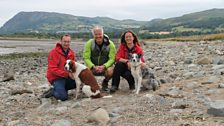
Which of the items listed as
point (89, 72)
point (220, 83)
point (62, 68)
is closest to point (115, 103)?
point (89, 72)

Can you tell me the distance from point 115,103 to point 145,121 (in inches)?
70.0

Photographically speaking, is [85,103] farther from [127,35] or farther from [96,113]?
[127,35]

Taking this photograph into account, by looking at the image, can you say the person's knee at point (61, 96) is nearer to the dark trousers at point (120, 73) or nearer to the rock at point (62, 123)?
the dark trousers at point (120, 73)

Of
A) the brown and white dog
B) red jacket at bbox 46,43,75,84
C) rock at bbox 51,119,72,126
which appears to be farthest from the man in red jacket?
rock at bbox 51,119,72,126

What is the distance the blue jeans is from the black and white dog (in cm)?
183

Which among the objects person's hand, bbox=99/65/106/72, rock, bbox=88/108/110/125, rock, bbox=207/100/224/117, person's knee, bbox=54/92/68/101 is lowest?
person's knee, bbox=54/92/68/101

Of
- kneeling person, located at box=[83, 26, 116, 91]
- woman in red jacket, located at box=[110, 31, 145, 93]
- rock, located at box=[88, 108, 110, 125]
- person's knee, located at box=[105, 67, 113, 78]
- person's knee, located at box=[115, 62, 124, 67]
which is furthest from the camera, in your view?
person's knee, located at box=[105, 67, 113, 78]

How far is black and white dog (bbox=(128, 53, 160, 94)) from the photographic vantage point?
34.2ft

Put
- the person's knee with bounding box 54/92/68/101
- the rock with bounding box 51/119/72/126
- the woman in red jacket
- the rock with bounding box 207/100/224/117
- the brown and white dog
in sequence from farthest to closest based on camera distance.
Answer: the woman in red jacket, the person's knee with bounding box 54/92/68/101, the brown and white dog, the rock with bounding box 51/119/72/126, the rock with bounding box 207/100/224/117

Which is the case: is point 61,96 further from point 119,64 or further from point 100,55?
point 119,64

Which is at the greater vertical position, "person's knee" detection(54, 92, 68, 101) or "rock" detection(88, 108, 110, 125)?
"rock" detection(88, 108, 110, 125)

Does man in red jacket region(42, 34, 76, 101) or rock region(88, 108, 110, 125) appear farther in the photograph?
man in red jacket region(42, 34, 76, 101)

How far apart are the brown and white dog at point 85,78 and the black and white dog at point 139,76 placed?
1.18m

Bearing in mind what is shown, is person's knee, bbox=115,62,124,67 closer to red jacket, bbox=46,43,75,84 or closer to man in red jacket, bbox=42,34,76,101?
man in red jacket, bbox=42,34,76,101
